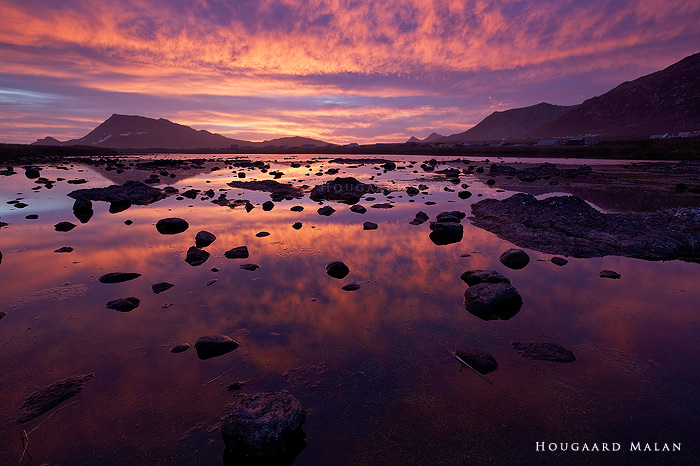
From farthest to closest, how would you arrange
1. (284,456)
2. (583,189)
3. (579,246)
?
(583,189) < (579,246) < (284,456)

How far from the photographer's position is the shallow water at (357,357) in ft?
12.7

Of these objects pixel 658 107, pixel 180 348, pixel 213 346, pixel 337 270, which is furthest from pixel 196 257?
pixel 658 107

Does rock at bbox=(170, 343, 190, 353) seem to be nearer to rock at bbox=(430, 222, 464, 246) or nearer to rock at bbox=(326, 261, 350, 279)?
rock at bbox=(326, 261, 350, 279)

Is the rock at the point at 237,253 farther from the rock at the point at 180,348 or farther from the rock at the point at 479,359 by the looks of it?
the rock at the point at 479,359

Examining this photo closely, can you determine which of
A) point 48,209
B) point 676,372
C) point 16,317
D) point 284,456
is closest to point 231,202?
point 48,209

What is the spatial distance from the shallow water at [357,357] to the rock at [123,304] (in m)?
0.23

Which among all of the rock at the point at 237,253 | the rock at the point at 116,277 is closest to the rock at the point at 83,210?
the rock at the point at 116,277

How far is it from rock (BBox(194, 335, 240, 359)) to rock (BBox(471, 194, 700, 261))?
10.5 metres

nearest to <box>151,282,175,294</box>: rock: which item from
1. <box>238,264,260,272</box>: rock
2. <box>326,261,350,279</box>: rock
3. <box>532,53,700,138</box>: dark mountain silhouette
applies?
<box>238,264,260,272</box>: rock

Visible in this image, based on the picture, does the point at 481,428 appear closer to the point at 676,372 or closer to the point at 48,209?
the point at 676,372

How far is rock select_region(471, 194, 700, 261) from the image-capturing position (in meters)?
10.5

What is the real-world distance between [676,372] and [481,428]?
144 inches

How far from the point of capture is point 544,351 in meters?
5.50

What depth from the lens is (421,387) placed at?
4746 mm
